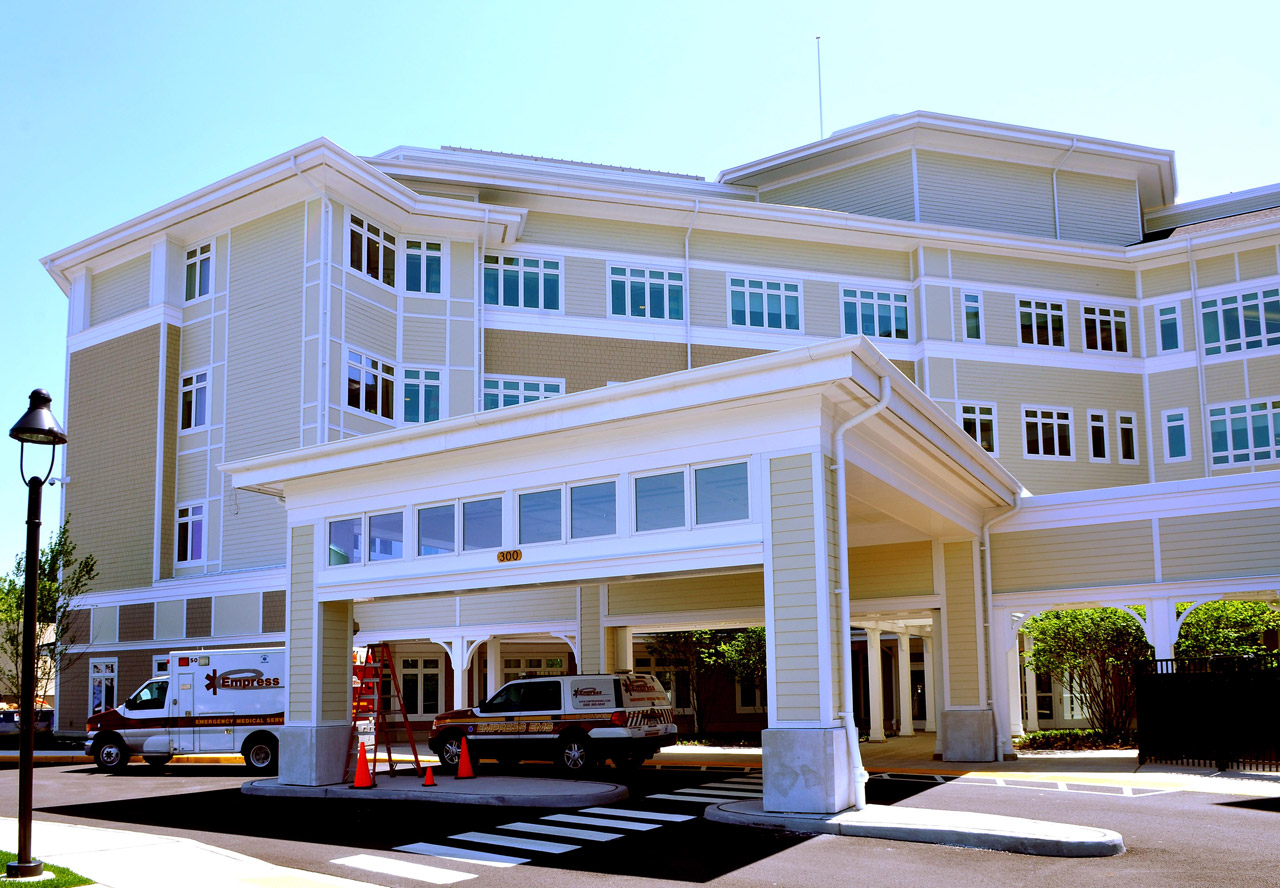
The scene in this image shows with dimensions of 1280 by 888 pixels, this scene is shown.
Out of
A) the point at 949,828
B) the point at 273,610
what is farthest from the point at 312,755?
the point at 273,610

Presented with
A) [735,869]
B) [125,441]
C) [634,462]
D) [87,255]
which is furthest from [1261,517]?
[87,255]

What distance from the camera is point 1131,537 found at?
22.3 m

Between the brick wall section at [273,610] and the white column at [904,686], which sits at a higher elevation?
the brick wall section at [273,610]

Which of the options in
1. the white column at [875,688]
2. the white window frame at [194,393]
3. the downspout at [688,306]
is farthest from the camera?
the downspout at [688,306]

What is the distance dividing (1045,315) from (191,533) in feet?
86.8

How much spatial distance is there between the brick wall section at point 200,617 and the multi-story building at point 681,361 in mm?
141

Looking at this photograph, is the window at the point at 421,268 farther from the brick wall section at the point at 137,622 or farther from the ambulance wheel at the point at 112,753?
the ambulance wheel at the point at 112,753

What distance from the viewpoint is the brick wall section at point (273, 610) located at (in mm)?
30125

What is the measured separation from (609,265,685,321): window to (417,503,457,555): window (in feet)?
53.4

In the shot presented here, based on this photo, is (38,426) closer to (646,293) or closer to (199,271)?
(646,293)

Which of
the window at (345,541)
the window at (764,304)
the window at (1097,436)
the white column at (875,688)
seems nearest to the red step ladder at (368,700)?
the window at (345,541)

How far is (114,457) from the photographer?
3522 cm

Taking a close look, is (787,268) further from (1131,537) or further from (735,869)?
(735,869)

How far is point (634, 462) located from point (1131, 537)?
A: 38.1 ft
